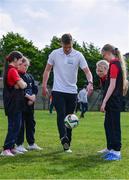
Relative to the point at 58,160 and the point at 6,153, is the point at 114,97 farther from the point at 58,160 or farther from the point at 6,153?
the point at 6,153

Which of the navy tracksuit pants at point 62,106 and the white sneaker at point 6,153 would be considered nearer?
the white sneaker at point 6,153

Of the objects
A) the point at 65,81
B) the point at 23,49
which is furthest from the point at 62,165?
the point at 23,49

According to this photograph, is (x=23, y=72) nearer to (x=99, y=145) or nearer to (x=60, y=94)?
(x=60, y=94)

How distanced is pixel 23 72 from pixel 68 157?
2.13 metres

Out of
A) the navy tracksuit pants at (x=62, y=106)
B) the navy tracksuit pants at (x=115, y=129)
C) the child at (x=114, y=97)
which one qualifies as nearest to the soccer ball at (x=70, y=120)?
the navy tracksuit pants at (x=62, y=106)

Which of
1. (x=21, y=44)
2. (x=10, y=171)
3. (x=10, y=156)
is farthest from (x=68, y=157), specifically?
(x=21, y=44)

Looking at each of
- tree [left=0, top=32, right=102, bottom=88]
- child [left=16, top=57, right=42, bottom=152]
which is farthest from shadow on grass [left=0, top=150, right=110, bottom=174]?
tree [left=0, top=32, right=102, bottom=88]

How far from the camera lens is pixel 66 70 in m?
9.46

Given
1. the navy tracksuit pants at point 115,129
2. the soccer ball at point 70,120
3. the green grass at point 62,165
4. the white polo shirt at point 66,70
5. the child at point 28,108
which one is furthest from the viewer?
the child at point 28,108

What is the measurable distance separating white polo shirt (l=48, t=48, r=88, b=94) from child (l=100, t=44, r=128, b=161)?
0.94m

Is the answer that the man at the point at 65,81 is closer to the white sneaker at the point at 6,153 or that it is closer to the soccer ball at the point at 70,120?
the soccer ball at the point at 70,120

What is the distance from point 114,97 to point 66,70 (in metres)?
1.33

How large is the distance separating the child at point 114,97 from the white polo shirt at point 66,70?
0.94m

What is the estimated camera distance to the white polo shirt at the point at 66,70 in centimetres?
945
